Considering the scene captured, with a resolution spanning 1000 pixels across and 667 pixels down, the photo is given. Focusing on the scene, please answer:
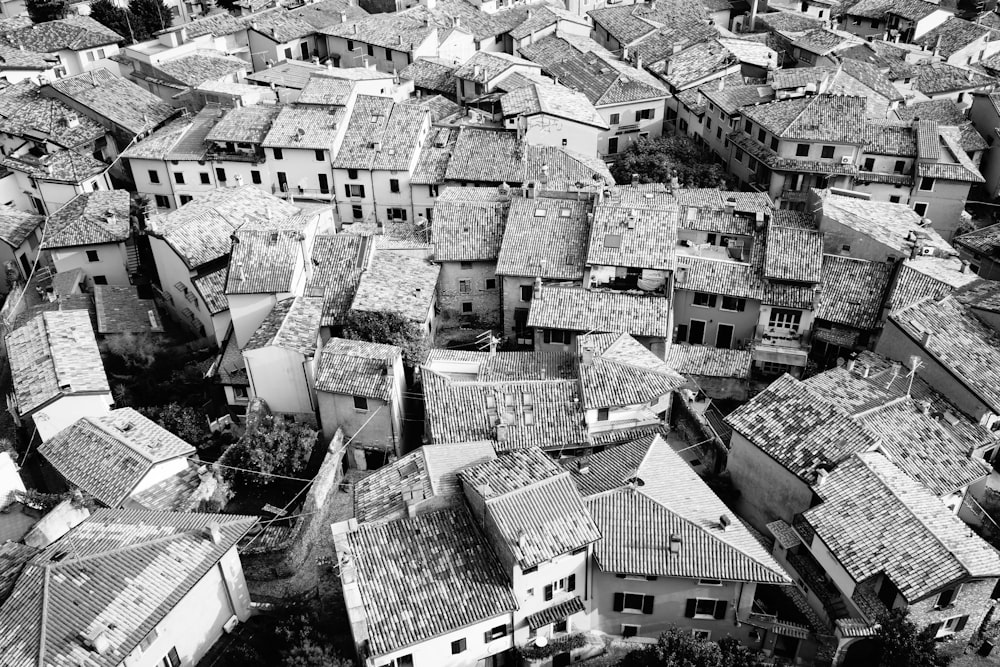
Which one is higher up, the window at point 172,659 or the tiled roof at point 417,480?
the tiled roof at point 417,480

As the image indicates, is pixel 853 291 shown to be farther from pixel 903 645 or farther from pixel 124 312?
pixel 124 312

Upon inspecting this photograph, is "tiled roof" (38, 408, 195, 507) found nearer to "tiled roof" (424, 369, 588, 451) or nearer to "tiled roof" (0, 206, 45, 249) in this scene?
"tiled roof" (424, 369, 588, 451)

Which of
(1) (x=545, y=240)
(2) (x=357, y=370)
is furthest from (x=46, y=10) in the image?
(2) (x=357, y=370)

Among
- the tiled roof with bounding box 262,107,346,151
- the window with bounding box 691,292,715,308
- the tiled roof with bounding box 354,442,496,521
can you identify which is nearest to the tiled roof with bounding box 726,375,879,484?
the window with bounding box 691,292,715,308

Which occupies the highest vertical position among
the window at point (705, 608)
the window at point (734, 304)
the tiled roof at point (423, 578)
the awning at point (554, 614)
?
the window at point (734, 304)

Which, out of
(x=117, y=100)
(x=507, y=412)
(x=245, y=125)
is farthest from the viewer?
(x=117, y=100)

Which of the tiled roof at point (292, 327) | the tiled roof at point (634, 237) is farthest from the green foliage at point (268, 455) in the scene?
the tiled roof at point (634, 237)

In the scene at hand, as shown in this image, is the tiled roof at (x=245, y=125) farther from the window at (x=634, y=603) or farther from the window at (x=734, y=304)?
the window at (x=634, y=603)
